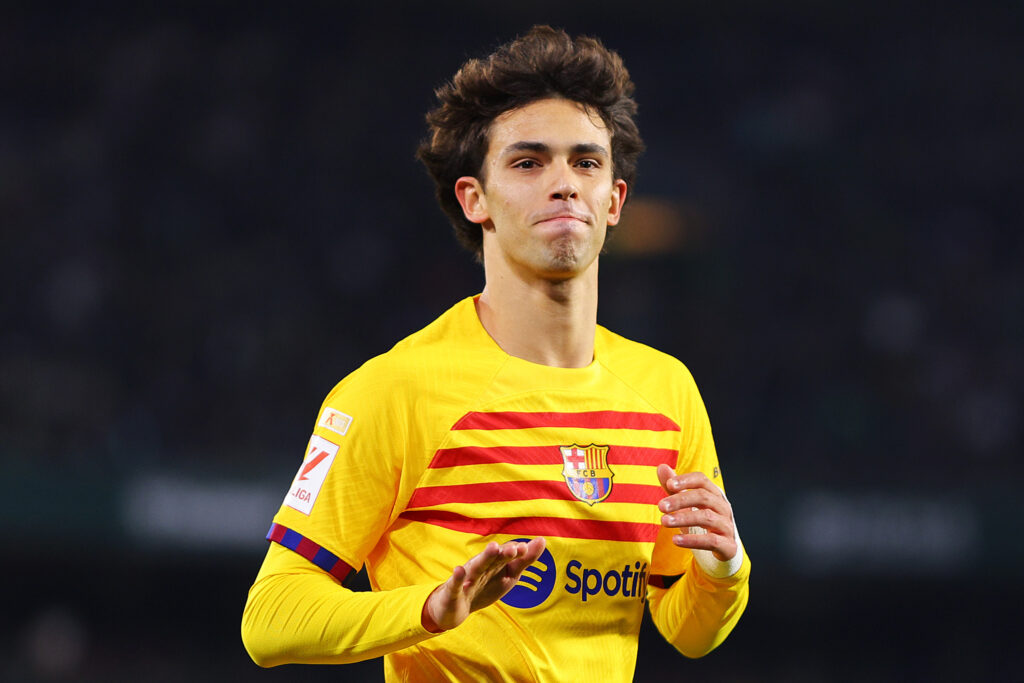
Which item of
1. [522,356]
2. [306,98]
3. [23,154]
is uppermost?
[306,98]

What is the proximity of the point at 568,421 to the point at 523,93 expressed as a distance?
762 millimetres

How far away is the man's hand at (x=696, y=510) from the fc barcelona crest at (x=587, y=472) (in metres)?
0.23

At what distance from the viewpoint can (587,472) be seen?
258cm

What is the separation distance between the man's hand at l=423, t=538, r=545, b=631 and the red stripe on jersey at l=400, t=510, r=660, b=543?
0.31 meters

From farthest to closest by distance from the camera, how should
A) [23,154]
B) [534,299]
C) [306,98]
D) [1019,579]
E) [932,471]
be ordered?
[306,98] → [23,154] → [932,471] → [1019,579] → [534,299]

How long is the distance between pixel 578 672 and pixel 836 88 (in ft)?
26.3

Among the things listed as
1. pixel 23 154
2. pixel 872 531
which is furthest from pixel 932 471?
pixel 23 154

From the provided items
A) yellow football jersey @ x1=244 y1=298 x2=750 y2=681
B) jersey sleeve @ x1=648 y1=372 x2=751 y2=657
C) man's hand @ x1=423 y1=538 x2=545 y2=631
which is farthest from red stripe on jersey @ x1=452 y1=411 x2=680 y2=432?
man's hand @ x1=423 y1=538 x2=545 y2=631

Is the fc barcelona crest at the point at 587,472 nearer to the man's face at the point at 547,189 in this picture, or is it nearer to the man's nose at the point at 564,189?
the man's face at the point at 547,189

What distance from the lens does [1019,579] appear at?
6820 millimetres

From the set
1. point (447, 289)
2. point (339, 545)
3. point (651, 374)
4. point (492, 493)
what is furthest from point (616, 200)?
point (447, 289)

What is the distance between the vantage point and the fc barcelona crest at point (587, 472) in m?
2.56

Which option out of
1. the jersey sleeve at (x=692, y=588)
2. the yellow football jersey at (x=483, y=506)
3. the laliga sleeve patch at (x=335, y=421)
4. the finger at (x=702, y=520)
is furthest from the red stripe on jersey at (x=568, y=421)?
the finger at (x=702, y=520)

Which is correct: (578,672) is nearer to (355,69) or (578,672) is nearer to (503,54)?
(503,54)
